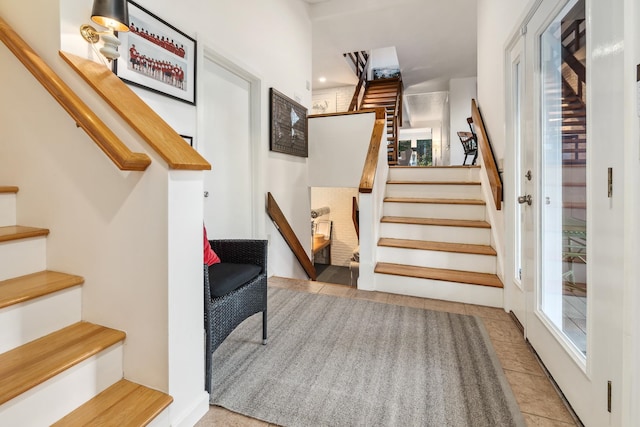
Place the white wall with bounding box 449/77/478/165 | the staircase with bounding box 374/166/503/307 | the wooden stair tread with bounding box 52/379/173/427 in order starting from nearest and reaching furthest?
the wooden stair tread with bounding box 52/379/173/427 < the staircase with bounding box 374/166/503/307 < the white wall with bounding box 449/77/478/165

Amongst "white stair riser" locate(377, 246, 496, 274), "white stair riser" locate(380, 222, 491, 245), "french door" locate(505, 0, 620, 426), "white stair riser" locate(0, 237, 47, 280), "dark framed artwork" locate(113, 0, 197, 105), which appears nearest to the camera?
"french door" locate(505, 0, 620, 426)

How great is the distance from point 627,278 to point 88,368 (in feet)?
6.03

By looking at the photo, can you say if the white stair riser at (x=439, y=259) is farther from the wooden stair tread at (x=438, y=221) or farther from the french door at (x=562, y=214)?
the french door at (x=562, y=214)

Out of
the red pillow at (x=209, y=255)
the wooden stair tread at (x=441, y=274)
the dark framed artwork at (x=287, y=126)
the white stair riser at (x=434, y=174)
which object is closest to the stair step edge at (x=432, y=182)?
the white stair riser at (x=434, y=174)

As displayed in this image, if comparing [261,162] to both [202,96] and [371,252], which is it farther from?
[371,252]

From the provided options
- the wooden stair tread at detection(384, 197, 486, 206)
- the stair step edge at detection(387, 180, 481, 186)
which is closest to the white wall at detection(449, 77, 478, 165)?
the stair step edge at detection(387, 180, 481, 186)

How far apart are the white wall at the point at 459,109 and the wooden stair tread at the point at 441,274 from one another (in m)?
5.37

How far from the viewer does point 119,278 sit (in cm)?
120

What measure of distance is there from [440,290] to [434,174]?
171 cm

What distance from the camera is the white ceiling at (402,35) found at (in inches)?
169

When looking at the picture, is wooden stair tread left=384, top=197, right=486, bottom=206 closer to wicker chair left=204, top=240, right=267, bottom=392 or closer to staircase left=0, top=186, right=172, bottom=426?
wicker chair left=204, top=240, right=267, bottom=392

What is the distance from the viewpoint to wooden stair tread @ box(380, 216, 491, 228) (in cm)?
294

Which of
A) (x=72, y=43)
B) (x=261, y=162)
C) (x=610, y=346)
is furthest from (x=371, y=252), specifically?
(x=72, y=43)

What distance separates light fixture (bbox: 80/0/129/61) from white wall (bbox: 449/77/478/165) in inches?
282
